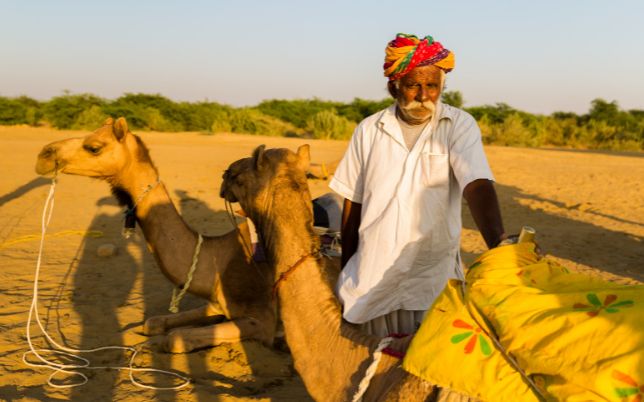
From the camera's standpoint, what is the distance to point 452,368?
6.22 ft

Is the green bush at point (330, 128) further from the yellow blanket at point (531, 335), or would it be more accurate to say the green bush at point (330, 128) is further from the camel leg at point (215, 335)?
the yellow blanket at point (531, 335)

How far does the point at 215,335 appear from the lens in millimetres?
4992

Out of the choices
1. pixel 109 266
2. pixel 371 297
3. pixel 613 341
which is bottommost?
pixel 109 266

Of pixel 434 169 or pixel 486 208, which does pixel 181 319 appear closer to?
pixel 434 169

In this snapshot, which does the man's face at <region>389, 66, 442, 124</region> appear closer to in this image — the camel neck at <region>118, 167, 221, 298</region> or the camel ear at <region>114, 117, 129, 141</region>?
the camel neck at <region>118, 167, 221, 298</region>

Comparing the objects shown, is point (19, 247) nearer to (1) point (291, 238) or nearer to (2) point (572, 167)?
(1) point (291, 238)

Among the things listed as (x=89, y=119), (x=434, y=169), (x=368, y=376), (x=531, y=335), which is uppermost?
(x=434, y=169)

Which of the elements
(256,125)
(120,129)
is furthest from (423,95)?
(256,125)

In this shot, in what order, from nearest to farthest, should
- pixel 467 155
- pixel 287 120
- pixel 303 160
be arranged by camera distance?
pixel 467 155, pixel 303 160, pixel 287 120

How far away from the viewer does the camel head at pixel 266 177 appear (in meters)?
2.72

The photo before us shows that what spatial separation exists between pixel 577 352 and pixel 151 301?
5.48 metres

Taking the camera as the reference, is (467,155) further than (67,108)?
No

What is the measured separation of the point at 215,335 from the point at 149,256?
3.96m

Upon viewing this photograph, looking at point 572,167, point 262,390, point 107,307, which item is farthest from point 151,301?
point 572,167
